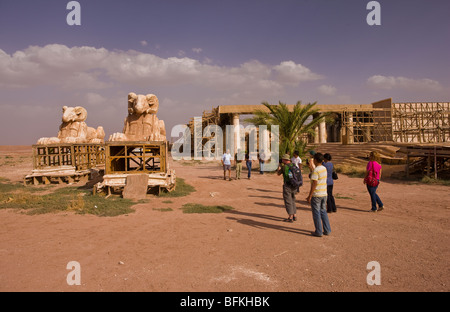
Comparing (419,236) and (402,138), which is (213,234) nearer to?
(419,236)

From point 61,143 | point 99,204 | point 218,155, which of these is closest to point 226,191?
point 99,204

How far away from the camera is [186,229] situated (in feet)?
18.3

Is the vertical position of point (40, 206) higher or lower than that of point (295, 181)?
lower

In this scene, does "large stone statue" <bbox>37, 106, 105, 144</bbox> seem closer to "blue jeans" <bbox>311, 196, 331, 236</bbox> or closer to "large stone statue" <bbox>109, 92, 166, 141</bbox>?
"large stone statue" <bbox>109, 92, 166, 141</bbox>

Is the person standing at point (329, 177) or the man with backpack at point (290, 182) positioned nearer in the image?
the man with backpack at point (290, 182)

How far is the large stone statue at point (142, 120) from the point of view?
1021 centimetres

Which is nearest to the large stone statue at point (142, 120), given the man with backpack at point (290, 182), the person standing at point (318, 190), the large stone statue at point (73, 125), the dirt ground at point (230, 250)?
the dirt ground at point (230, 250)

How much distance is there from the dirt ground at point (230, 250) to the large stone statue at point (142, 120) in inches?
149

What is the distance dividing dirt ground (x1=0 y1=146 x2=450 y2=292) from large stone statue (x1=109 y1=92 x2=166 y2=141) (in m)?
3.78

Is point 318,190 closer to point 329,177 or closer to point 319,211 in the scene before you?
point 319,211

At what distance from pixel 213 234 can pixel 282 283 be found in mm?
2139

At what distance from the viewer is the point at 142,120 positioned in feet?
34.3

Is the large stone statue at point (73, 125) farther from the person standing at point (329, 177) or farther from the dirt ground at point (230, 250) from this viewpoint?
the person standing at point (329, 177)

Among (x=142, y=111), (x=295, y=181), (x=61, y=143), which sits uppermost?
(x=142, y=111)
